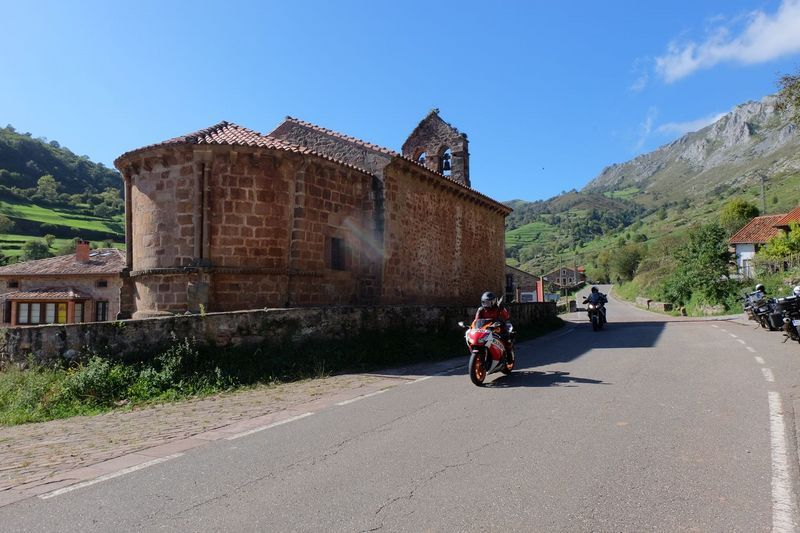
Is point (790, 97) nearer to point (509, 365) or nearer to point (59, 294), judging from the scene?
point (509, 365)

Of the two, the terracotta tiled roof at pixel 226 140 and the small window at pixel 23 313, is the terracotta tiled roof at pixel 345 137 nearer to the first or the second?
the terracotta tiled roof at pixel 226 140

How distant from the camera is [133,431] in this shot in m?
5.87

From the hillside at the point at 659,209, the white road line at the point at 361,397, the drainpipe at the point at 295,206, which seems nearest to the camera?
the white road line at the point at 361,397

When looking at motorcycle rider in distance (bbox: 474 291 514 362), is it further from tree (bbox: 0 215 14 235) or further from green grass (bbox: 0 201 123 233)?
green grass (bbox: 0 201 123 233)

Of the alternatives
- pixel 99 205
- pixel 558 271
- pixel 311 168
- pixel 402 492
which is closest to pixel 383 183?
pixel 311 168

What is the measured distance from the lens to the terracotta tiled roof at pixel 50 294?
31.2m

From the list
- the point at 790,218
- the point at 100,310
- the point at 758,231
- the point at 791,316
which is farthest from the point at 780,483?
the point at 758,231

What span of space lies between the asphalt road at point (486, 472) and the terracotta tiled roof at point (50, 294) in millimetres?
30941

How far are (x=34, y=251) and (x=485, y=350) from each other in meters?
63.0

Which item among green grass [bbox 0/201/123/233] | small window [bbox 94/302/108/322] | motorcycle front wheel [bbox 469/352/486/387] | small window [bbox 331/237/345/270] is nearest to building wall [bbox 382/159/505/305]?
small window [bbox 331/237/345/270]

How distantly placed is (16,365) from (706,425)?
31.4ft

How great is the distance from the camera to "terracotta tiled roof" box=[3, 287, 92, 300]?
31.2 metres

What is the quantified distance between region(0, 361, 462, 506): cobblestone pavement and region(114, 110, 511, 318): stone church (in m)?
3.99

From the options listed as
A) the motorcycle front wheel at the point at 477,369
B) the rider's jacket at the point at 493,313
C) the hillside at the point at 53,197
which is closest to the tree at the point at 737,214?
the rider's jacket at the point at 493,313
